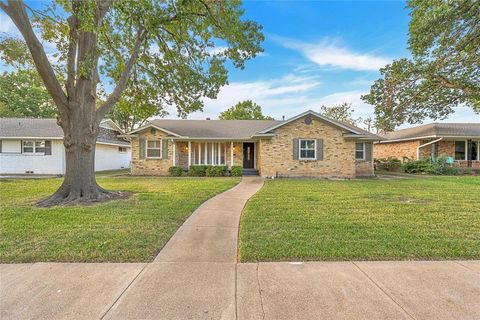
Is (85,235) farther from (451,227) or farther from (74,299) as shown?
(451,227)

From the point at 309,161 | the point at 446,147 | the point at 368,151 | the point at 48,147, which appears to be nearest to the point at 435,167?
the point at 446,147

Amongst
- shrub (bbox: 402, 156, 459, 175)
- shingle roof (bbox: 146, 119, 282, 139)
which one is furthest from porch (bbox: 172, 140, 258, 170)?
shrub (bbox: 402, 156, 459, 175)

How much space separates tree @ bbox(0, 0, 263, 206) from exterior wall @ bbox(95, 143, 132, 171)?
40.8 ft

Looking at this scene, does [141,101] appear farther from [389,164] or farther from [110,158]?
[389,164]

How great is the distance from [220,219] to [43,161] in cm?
1817

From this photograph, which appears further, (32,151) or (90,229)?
(32,151)

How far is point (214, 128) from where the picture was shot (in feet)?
61.2

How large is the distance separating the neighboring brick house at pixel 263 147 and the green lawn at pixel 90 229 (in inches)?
333

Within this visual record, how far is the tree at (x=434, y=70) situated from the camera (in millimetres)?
8562

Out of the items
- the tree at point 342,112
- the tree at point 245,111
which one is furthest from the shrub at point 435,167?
the tree at point 245,111

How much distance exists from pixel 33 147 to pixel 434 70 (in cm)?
2564

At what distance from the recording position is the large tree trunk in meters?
7.73

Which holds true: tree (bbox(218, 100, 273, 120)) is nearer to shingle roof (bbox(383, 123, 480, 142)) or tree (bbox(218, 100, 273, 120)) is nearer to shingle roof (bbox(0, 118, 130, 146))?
shingle roof (bbox(0, 118, 130, 146))

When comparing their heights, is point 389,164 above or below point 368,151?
below
